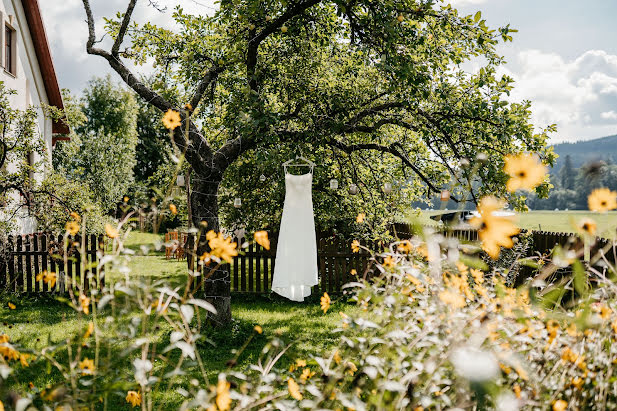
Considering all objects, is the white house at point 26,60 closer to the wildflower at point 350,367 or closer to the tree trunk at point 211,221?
the tree trunk at point 211,221

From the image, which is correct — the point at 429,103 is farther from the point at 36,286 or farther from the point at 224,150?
the point at 36,286

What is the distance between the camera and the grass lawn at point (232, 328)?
4.41 m

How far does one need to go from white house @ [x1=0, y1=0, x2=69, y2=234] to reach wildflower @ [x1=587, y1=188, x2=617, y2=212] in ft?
35.3

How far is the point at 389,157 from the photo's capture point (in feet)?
28.0

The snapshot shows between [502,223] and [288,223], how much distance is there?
4978 millimetres

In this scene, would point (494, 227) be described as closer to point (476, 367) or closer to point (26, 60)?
point (476, 367)

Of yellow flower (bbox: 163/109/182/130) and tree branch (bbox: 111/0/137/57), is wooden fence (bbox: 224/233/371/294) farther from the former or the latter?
yellow flower (bbox: 163/109/182/130)

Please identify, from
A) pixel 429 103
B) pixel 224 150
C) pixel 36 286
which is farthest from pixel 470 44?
pixel 36 286

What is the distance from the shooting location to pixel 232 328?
18.6ft

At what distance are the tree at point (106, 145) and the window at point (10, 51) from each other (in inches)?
279

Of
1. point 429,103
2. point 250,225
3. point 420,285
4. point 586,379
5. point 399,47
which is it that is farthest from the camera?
point 250,225

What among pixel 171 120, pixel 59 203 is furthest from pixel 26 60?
pixel 171 120

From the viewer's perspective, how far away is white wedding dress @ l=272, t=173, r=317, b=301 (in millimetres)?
6238

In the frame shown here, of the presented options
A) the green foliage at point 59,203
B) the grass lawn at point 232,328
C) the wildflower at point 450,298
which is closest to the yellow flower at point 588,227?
the wildflower at point 450,298
